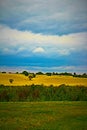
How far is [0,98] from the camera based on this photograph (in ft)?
163

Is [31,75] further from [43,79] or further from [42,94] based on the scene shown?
[42,94]

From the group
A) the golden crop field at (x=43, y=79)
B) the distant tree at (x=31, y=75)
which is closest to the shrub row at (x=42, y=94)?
the golden crop field at (x=43, y=79)

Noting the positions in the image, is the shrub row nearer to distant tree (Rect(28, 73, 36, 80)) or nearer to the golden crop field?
the golden crop field

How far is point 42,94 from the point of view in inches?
2008

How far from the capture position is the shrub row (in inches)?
1957

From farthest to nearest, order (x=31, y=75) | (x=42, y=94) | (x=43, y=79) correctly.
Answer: (x=31, y=75) → (x=43, y=79) → (x=42, y=94)

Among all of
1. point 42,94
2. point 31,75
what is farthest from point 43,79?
point 42,94

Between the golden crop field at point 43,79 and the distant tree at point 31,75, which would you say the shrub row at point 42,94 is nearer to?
the golden crop field at point 43,79

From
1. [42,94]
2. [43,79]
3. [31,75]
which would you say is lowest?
[42,94]

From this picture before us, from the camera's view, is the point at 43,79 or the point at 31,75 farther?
the point at 31,75

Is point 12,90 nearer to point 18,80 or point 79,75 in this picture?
point 18,80

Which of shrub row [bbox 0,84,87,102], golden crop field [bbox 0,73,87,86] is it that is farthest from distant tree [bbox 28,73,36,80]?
shrub row [bbox 0,84,87,102]

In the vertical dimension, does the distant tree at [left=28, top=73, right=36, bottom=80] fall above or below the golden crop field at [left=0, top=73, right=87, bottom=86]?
above

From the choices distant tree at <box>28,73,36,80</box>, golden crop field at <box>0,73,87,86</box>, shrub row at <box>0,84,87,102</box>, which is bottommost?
shrub row at <box>0,84,87,102</box>
